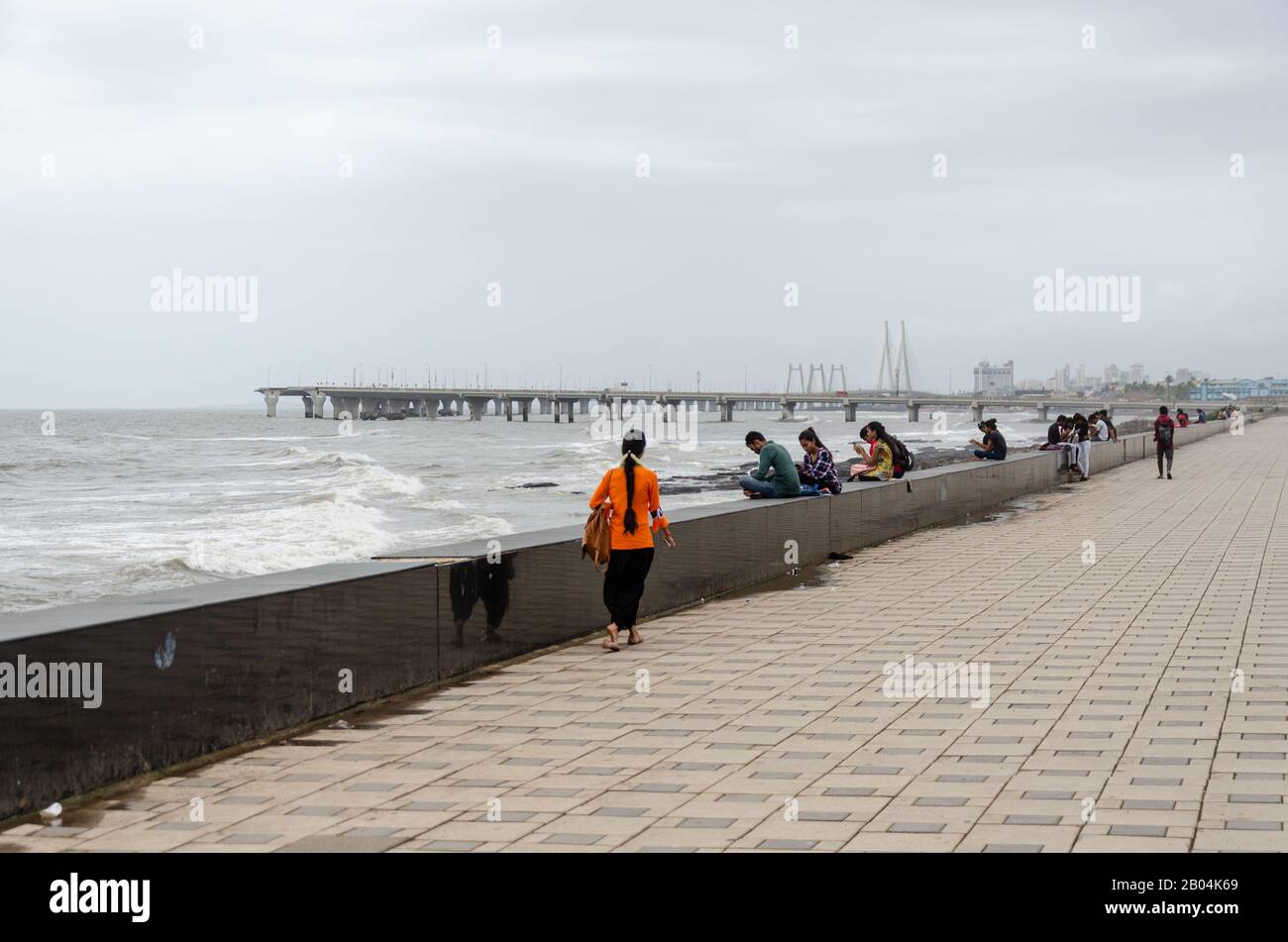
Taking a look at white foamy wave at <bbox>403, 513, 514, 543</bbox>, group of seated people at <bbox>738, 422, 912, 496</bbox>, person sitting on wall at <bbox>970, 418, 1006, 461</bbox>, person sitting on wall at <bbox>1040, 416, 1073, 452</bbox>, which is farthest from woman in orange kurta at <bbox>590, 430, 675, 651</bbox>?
person sitting on wall at <bbox>1040, 416, 1073, 452</bbox>

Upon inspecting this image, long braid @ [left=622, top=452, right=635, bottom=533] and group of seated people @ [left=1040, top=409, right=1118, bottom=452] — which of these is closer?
long braid @ [left=622, top=452, right=635, bottom=533]

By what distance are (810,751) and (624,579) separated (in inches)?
133

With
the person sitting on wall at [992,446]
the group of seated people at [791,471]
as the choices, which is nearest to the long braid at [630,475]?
the group of seated people at [791,471]

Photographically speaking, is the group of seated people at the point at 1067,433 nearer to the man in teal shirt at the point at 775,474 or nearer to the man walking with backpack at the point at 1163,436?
the man walking with backpack at the point at 1163,436

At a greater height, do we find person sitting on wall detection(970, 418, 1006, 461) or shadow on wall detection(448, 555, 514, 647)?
person sitting on wall detection(970, 418, 1006, 461)

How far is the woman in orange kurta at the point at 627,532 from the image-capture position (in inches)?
395

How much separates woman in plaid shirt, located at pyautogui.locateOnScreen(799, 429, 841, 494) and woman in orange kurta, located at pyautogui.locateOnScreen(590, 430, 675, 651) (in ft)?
20.0

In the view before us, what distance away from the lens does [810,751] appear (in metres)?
6.89

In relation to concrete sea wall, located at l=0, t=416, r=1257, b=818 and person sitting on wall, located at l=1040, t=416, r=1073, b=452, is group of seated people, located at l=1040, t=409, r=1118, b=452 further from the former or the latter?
concrete sea wall, located at l=0, t=416, r=1257, b=818

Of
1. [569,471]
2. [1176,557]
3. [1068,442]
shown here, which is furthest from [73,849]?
[569,471]

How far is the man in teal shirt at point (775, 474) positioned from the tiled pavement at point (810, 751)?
9.20 ft

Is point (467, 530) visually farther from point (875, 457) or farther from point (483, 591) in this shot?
point (483, 591)

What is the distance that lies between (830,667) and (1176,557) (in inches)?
313

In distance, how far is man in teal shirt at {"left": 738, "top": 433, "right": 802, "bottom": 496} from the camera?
15133 millimetres
